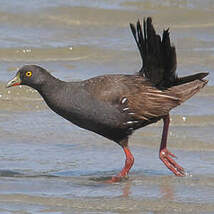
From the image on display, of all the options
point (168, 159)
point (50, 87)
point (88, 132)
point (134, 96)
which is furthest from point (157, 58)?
point (88, 132)

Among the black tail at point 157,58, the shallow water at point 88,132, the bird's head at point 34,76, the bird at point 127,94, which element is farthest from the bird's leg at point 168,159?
the bird's head at point 34,76

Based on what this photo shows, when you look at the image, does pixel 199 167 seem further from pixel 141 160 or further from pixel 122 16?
pixel 122 16

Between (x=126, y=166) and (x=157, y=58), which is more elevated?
(x=157, y=58)

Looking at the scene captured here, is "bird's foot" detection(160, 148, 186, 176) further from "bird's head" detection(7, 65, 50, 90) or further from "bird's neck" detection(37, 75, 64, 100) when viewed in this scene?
"bird's head" detection(7, 65, 50, 90)

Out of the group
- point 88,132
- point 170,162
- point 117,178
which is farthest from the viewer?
point 88,132

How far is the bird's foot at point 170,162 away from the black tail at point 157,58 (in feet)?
2.51

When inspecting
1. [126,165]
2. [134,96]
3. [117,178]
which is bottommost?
[117,178]

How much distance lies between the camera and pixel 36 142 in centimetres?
1070

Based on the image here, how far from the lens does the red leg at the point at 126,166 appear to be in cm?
936

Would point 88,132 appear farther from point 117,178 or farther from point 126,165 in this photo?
point 117,178

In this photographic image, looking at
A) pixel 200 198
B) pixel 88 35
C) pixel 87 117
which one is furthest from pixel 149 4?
pixel 200 198

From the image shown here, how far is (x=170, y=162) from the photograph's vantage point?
9.62 metres

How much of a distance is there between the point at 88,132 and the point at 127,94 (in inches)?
75.9

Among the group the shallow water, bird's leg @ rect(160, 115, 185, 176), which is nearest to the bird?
bird's leg @ rect(160, 115, 185, 176)
